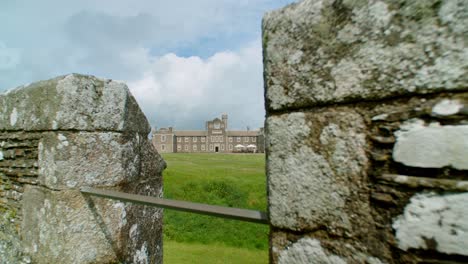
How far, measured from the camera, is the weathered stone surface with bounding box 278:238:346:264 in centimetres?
106

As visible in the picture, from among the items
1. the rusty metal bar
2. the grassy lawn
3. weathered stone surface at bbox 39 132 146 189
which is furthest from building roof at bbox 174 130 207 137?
the rusty metal bar

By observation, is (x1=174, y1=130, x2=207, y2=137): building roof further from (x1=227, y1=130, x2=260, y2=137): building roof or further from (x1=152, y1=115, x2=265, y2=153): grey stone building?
(x1=227, y1=130, x2=260, y2=137): building roof

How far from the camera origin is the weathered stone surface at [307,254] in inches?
41.7

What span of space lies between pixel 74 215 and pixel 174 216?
32.1ft

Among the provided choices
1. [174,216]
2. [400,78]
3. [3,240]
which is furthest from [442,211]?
[174,216]

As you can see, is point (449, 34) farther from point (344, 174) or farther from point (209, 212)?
point (209, 212)

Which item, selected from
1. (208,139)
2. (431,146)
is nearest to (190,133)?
(208,139)

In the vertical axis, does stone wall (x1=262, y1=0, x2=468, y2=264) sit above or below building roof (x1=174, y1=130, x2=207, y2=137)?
below

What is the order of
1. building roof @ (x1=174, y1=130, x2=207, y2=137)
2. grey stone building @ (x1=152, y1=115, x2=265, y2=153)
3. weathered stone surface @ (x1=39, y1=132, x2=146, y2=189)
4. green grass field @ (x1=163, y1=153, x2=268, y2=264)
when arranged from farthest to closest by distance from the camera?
1. building roof @ (x1=174, y1=130, x2=207, y2=137)
2. grey stone building @ (x1=152, y1=115, x2=265, y2=153)
3. green grass field @ (x1=163, y1=153, x2=268, y2=264)
4. weathered stone surface @ (x1=39, y1=132, x2=146, y2=189)

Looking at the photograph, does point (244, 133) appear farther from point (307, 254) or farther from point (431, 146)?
point (431, 146)

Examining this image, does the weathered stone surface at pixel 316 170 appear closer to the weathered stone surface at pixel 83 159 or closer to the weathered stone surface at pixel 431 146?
the weathered stone surface at pixel 431 146

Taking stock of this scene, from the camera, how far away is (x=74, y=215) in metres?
2.25

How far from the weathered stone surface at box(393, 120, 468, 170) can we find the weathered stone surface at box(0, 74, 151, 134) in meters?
2.15

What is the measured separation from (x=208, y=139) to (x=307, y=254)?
72398 mm
